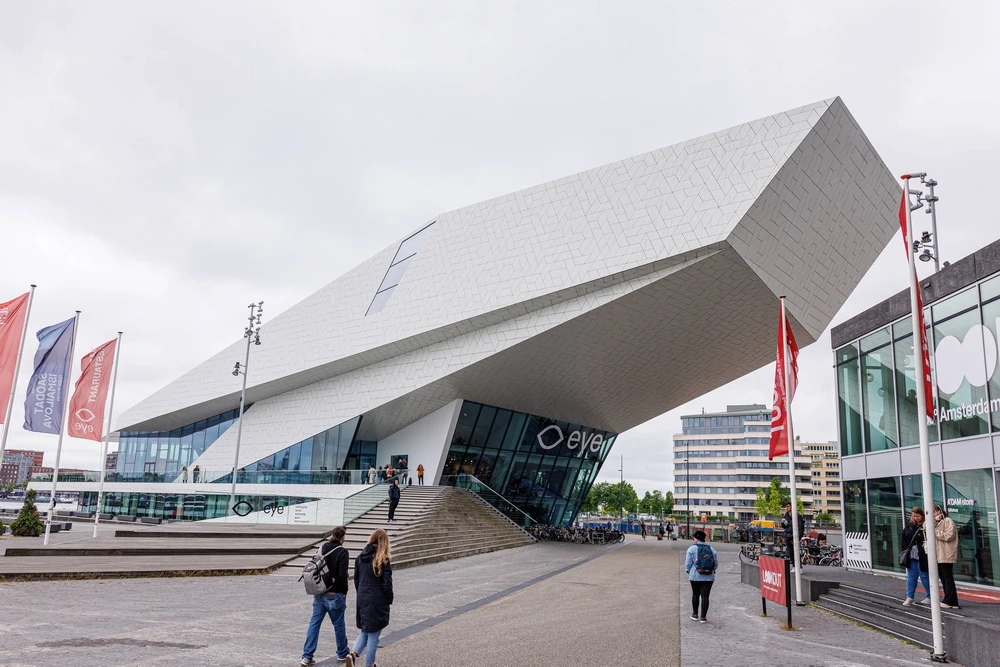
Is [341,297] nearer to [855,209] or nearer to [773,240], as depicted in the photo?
[773,240]

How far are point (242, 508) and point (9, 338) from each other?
15102 mm

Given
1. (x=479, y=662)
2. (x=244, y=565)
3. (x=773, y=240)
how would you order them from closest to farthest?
(x=479, y=662) < (x=244, y=565) < (x=773, y=240)

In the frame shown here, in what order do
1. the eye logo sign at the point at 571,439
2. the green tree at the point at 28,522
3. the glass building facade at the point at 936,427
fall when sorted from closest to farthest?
1. the glass building facade at the point at 936,427
2. the green tree at the point at 28,522
3. the eye logo sign at the point at 571,439

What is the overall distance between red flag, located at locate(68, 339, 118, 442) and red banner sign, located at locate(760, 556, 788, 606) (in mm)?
18414

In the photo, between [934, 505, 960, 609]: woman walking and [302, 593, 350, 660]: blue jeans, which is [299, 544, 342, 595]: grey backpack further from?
[934, 505, 960, 609]: woman walking

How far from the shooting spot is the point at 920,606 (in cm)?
1073

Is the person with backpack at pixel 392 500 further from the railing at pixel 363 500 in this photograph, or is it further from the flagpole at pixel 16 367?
the flagpole at pixel 16 367

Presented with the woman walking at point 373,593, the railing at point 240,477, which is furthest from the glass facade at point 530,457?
the woman walking at point 373,593

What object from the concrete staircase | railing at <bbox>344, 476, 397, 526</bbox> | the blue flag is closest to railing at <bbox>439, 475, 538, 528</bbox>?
the concrete staircase

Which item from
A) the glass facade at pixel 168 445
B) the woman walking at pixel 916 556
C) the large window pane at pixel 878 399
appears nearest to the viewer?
the woman walking at pixel 916 556

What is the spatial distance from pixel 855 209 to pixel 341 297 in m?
21.7

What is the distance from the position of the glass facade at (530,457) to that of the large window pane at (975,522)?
786 inches

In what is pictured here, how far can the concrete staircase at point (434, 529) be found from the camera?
64.8 ft

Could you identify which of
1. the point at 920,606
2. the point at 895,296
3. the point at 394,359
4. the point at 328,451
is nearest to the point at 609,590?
the point at 920,606
